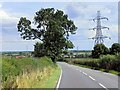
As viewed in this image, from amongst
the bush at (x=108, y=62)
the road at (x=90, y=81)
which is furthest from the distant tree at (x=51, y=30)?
the road at (x=90, y=81)

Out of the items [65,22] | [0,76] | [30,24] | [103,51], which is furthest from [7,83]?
[103,51]

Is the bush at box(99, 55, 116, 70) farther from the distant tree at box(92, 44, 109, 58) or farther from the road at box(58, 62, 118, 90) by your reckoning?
the distant tree at box(92, 44, 109, 58)

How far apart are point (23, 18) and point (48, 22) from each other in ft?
27.8

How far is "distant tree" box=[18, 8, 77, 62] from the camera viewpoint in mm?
73000

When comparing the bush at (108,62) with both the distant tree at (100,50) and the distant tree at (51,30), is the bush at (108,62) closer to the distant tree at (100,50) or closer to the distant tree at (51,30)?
the distant tree at (51,30)

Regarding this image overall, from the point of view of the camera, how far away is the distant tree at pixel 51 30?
73000 millimetres

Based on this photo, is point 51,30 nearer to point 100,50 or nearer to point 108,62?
point 108,62

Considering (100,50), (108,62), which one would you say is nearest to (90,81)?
(108,62)

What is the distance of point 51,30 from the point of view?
7506cm

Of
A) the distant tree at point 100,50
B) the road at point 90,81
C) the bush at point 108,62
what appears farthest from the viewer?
the distant tree at point 100,50

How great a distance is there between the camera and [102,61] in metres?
67.7

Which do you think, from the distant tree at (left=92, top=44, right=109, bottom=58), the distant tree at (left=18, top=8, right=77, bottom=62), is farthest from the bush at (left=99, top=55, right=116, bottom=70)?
the distant tree at (left=92, top=44, right=109, bottom=58)

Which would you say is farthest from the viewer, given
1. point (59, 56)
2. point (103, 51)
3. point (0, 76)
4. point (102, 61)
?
point (103, 51)

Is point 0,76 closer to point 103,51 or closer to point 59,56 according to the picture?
point 59,56
